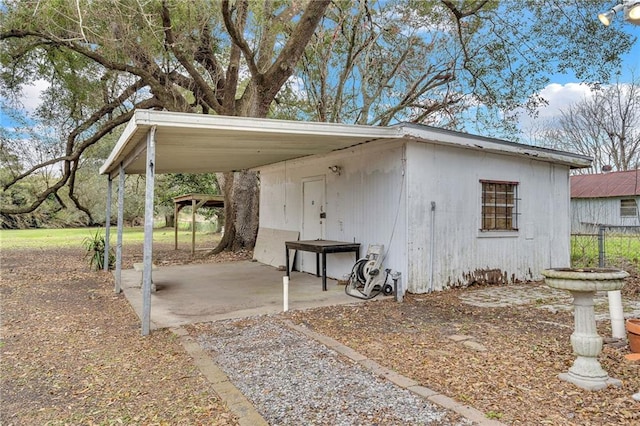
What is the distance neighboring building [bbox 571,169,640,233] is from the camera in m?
19.7

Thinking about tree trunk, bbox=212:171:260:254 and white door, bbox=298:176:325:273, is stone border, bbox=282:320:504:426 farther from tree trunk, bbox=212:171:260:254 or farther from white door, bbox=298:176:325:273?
tree trunk, bbox=212:171:260:254

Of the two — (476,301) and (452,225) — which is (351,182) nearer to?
(452,225)

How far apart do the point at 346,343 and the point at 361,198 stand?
363 cm

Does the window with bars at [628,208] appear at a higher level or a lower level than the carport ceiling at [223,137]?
lower

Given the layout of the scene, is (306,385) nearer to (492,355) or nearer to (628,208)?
(492,355)

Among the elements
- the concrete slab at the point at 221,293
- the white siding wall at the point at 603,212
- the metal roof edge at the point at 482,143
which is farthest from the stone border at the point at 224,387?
the white siding wall at the point at 603,212

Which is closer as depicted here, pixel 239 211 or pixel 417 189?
pixel 417 189

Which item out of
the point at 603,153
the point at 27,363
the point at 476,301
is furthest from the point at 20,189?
the point at 603,153

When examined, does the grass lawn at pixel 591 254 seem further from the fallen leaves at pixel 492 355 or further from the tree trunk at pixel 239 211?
the tree trunk at pixel 239 211

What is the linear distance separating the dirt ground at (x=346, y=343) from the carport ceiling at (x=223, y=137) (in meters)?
2.22

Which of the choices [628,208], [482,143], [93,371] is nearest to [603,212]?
[628,208]

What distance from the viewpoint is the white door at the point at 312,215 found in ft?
28.0

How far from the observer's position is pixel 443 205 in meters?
6.89

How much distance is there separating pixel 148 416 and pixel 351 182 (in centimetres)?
555
